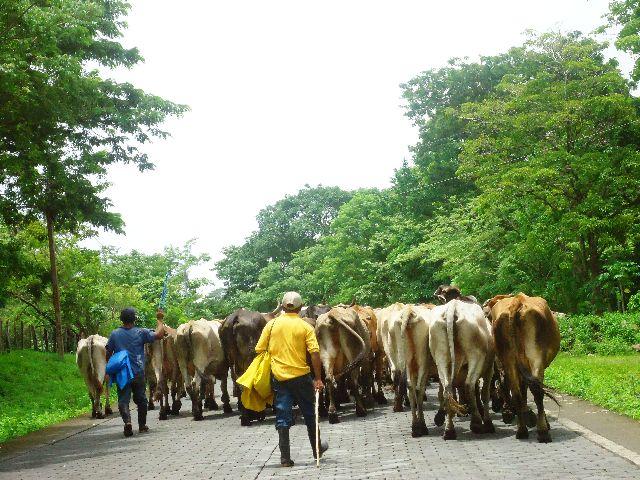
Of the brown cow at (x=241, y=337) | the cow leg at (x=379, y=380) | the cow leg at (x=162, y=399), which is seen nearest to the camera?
the brown cow at (x=241, y=337)

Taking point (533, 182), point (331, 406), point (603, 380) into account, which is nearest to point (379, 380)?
point (331, 406)

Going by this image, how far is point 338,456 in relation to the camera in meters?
9.23

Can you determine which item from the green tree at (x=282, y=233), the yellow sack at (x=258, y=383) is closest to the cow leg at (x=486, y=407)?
the yellow sack at (x=258, y=383)

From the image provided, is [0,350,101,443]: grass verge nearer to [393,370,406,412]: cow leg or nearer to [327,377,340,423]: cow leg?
[327,377,340,423]: cow leg

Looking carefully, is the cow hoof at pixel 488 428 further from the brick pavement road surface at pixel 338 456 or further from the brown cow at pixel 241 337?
the brown cow at pixel 241 337

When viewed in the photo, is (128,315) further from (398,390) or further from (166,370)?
(166,370)

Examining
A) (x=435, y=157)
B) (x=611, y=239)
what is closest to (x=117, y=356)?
(x=611, y=239)

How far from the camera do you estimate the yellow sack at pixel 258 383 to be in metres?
Answer: 9.48

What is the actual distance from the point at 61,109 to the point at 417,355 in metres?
9.25

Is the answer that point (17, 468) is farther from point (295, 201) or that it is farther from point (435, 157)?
point (295, 201)

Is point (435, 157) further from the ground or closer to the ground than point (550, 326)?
further from the ground

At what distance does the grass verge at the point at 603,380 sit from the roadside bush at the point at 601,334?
3.54 ft

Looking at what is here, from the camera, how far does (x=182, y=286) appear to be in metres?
54.5

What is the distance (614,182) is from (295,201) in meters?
44.8
